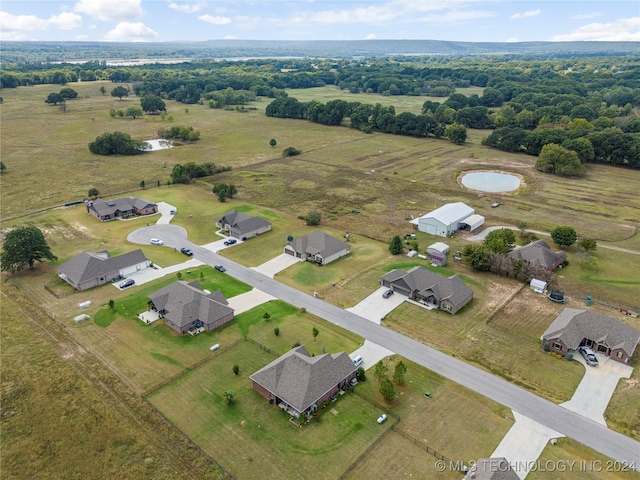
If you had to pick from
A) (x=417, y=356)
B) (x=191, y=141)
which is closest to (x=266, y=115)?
(x=191, y=141)

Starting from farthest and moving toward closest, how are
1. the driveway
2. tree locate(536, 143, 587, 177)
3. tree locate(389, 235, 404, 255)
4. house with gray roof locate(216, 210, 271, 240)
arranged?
tree locate(536, 143, 587, 177) → house with gray roof locate(216, 210, 271, 240) → tree locate(389, 235, 404, 255) → the driveway

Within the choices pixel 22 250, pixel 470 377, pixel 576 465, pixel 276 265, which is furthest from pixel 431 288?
pixel 22 250

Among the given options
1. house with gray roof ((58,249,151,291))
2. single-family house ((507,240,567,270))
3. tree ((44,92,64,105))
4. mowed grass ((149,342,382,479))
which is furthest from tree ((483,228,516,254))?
tree ((44,92,64,105))

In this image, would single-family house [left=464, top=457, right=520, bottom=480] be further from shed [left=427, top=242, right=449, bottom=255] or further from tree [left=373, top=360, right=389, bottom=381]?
shed [left=427, top=242, right=449, bottom=255]

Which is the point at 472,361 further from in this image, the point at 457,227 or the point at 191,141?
the point at 191,141

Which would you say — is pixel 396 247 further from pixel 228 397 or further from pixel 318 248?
pixel 228 397
